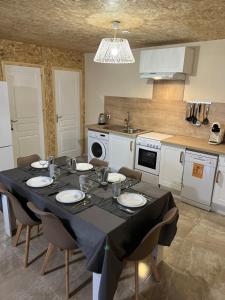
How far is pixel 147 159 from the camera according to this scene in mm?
3863

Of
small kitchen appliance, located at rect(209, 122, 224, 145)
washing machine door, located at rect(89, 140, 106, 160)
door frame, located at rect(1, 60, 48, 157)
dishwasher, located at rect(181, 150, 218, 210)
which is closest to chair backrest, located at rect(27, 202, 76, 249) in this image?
dishwasher, located at rect(181, 150, 218, 210)

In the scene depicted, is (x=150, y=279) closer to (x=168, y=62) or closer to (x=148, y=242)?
(x=148, y=242)

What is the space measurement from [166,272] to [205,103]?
2.55 meters

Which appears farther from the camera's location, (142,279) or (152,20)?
(152,20)

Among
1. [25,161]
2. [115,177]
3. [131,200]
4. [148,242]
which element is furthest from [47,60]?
[148,242]

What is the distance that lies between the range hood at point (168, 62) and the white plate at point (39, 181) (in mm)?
2386

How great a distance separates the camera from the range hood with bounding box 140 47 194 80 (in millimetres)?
3338


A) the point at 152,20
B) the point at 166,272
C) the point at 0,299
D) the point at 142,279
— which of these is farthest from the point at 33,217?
the point at 152,20

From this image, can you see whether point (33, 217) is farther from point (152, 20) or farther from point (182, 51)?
point (182, 51)

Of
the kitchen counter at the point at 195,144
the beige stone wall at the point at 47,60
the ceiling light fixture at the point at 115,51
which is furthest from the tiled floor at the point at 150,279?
the beige stone wall at the point at 47,60

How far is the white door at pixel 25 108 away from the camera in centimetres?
418

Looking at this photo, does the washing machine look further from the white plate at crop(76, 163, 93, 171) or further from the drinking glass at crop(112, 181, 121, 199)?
the drinking glass at crop(112, 181, 121, 199)

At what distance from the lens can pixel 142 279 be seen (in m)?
2.09

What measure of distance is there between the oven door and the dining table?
1.46 meters
